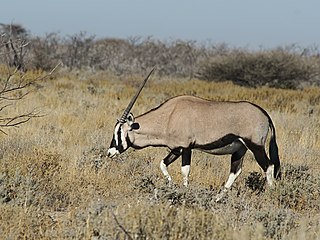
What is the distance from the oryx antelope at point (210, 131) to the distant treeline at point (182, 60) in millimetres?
20398

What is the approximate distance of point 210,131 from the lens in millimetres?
8156

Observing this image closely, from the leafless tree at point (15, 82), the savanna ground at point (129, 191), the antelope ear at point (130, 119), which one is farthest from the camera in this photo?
the antelope ear at point (130, 119)

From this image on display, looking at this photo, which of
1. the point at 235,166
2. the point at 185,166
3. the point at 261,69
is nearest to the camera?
the point at 185,166

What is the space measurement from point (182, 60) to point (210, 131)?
35147 millimetres

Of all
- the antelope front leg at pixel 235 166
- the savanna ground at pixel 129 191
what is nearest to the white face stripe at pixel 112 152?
the savanna ground at pixel 129 191

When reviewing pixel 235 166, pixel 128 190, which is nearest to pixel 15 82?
pixel 128 190

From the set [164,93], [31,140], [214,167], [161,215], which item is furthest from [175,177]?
[164,93]

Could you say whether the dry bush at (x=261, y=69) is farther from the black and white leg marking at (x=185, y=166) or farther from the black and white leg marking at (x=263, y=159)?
the black and white leg marking at (x=185, y=166)

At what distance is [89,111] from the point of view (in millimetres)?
15312

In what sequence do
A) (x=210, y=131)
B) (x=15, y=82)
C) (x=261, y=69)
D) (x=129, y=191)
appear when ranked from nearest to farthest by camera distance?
(x=129, y=191), (x=210, y=131), (x=15, y=82), (x=261, y=69)

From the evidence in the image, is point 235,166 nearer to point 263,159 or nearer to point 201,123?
point 263,159

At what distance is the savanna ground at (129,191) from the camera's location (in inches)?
197

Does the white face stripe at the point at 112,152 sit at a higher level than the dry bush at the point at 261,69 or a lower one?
higher

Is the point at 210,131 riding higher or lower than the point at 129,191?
higher
